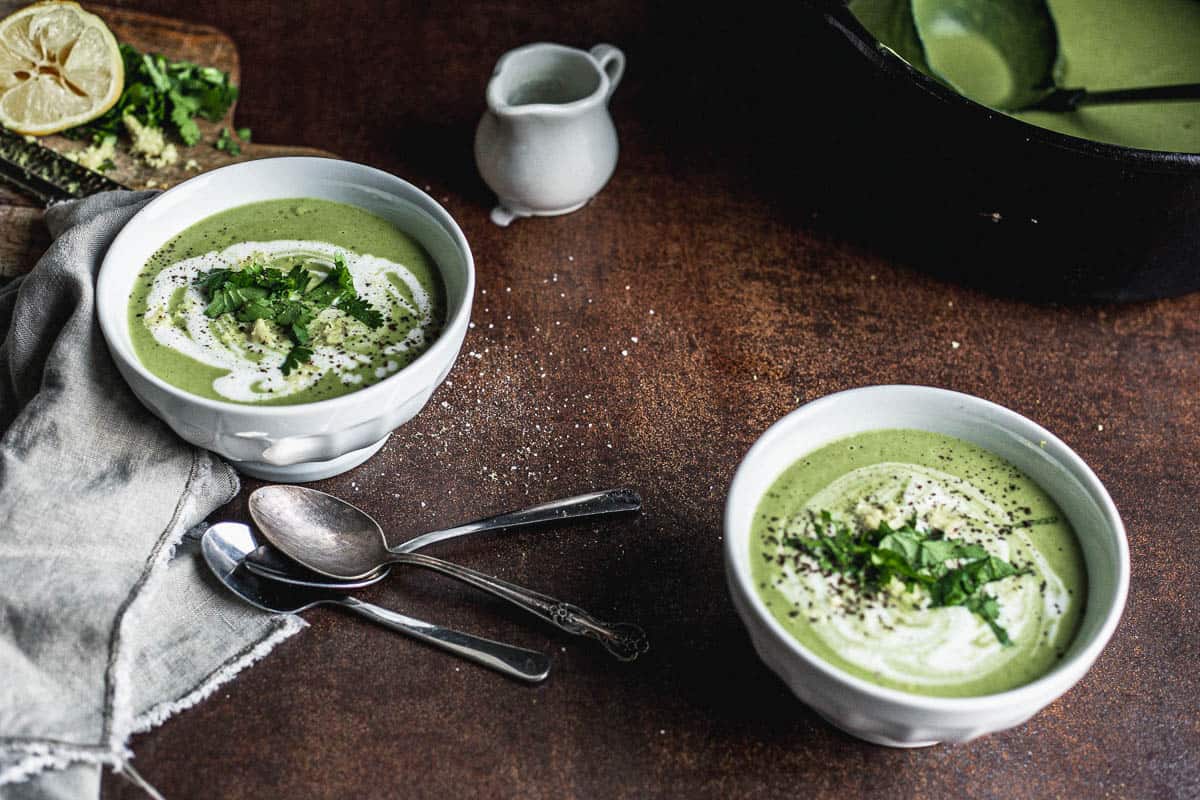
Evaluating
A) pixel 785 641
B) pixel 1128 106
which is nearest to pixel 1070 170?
pixel 1128 106

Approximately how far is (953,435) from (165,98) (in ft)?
5.13

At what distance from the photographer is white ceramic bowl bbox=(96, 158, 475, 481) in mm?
1407

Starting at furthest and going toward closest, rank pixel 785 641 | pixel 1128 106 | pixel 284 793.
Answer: pixel 1128 106 < pixel 284 793 < pixel 785 641

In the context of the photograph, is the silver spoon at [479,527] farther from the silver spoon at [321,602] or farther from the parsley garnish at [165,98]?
the parsley garnish at [165,98]

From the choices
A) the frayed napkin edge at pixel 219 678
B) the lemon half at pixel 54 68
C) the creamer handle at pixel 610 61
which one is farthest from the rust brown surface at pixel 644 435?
the lemon half at pixel 54 68

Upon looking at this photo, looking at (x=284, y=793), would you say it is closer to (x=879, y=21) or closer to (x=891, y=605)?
(x=891, y=605)

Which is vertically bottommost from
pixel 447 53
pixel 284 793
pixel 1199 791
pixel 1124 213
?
pixel 284 793

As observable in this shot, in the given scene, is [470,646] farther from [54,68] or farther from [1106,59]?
[1106,59]

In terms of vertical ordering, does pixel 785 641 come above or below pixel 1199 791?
above

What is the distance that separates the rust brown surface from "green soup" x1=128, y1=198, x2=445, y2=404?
203 mm

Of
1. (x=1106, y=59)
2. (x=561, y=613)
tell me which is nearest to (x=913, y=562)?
(x=561, y=613)

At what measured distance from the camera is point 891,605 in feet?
4.19

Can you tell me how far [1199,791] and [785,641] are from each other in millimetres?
624

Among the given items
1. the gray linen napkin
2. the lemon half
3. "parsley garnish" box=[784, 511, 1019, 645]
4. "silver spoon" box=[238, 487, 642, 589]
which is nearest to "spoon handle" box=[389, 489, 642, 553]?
"silver spoon" box=[238, 487, 642, 589]
